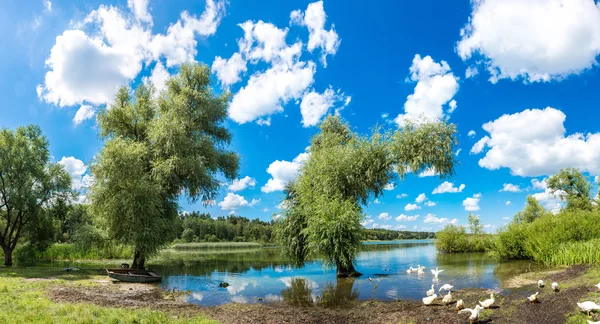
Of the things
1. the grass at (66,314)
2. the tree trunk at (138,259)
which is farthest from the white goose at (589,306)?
the tree trunk at (138,259)

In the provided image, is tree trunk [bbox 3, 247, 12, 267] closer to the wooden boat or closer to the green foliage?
the wooden boat

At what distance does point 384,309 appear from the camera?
13.5 metres

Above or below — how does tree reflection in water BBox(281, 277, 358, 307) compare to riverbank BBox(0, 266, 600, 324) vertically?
below

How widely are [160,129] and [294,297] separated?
60.7 feet

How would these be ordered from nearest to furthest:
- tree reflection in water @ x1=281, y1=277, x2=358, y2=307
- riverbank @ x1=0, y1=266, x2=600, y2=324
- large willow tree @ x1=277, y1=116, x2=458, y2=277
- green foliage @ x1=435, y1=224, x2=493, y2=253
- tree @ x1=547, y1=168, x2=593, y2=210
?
riverbank @ x1=0, y1=266, x2=600, y2=324 < tree reflection in water @ x1=281, y1=277, x2=358, y2=307 < large willow tree @ x1=277, y1=116, x2=458, y2=277 < green foliage @ x1=435, y1=224, x2=493, y2=253 < tree @ x1=547, y1=168, x2=593, y2=210

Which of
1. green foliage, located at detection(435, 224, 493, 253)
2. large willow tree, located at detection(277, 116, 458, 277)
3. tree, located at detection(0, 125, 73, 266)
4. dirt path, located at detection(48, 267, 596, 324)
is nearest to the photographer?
dirt path, located at detection(48, 267, 596, 324)

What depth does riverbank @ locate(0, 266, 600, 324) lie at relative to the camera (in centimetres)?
1069

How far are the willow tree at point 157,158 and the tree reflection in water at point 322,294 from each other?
40.4 ft

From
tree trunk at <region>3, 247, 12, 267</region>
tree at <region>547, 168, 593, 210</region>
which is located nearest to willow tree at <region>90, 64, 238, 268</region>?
tree trunk at <region>3, 247, 12, 267</region>

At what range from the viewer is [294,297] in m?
17.6

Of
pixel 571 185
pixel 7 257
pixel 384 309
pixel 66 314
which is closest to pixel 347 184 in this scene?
pixel 384 309

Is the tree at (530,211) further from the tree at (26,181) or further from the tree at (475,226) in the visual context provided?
the tree at (26,181)

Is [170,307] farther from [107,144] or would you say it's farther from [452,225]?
[452,225]

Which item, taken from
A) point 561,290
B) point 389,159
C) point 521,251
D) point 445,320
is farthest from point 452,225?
point 445,320
